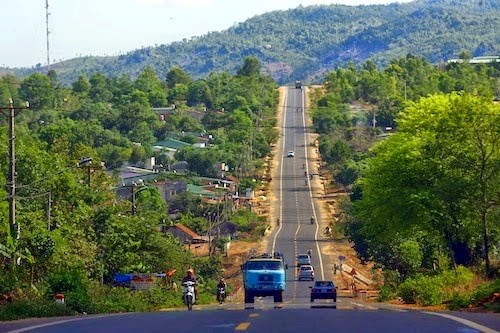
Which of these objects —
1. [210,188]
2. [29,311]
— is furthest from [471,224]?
[210,188]

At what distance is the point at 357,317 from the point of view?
17484 mm

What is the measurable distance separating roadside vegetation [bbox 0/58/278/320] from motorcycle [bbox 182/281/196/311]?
2.03 meters

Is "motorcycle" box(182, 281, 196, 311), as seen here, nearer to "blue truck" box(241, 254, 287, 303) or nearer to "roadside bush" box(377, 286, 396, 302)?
"blue truck" box(241, 254, 287, 303)

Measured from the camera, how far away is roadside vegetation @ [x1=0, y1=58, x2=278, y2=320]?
35.2 m

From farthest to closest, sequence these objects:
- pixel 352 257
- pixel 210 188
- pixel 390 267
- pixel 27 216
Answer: pixel 210 188
pixel 352 257
pixel 390 267
pixel 27 216

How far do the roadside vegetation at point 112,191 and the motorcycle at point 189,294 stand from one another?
203cm

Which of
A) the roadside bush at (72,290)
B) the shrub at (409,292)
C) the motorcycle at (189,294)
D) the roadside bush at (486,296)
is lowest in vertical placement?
the shrub at (409,292)

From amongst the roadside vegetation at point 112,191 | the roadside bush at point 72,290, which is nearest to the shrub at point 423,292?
the roadside vegetation at point 112,191

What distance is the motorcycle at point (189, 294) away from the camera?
3009 centimetres

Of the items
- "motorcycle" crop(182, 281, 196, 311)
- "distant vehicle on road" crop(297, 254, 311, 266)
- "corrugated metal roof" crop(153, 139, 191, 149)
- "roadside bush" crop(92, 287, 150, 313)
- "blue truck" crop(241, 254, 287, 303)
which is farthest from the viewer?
"corrugated metal roof" crop(153, 139, 191, 149)

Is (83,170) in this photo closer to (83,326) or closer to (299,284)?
(299,284)

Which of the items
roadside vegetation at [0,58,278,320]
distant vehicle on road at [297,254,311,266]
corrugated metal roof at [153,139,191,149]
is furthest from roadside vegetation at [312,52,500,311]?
corrugated metal roof at [153,139,191,149]

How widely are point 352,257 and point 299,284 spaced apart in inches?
668

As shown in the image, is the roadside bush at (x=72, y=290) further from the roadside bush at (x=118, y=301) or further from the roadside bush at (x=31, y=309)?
the roadside bush at (x=31, y=309)
